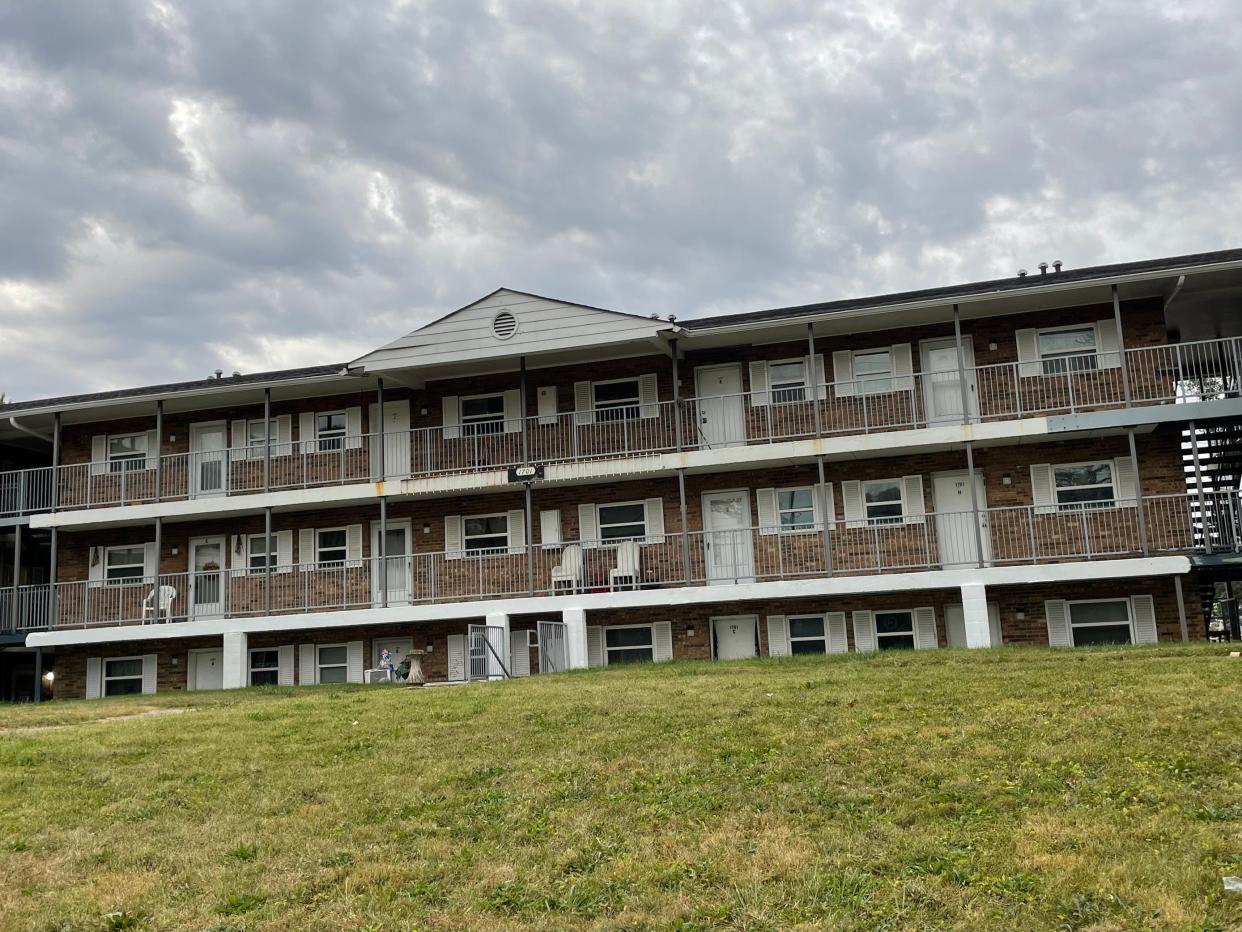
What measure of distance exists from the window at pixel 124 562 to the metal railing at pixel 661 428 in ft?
5.26

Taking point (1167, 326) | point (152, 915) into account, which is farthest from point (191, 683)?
point (1167, 326)

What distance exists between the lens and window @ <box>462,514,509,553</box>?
26047 millimetres

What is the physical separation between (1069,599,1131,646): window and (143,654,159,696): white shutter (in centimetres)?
1972

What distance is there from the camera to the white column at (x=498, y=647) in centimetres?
2145

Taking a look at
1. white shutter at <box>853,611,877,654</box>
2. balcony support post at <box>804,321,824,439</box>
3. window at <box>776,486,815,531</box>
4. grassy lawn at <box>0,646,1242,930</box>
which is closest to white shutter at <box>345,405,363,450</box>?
balcony support post at <box>804,321,824,439</box>

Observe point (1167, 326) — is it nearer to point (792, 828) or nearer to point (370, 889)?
point (792, 828)

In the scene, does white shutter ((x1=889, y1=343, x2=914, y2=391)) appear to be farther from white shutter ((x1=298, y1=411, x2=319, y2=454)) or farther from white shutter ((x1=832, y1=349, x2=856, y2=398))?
white shutter ((x1=298, y1=411, x2=319, y2=454))

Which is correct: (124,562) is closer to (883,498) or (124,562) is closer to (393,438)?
(393,438)

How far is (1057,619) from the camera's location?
22.3 metres

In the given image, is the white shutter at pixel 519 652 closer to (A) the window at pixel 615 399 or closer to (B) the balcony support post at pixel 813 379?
(A) the window at pixel 615 399

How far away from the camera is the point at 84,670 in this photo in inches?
1090

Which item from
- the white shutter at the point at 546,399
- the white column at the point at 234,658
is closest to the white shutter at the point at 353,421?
the white shutter at the point at 546,399

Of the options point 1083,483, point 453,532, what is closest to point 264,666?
point 453,532

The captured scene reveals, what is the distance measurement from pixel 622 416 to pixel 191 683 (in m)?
11.5
